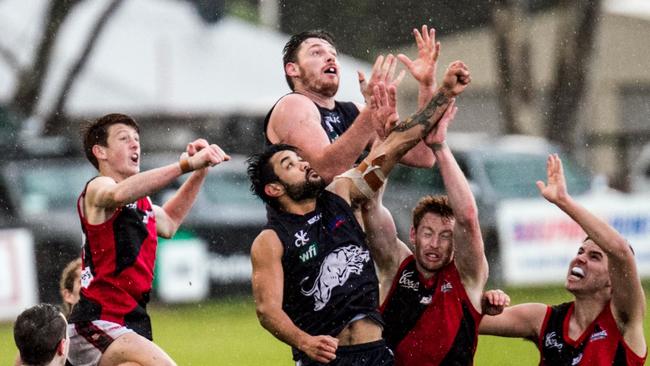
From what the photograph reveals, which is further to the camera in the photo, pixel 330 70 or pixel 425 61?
pixel 330 70

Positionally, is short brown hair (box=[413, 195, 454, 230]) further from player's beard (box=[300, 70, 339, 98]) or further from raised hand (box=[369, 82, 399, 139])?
player's beard (box=[300, 70, 339, 98])

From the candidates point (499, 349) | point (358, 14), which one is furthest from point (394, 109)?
point (358, 14)

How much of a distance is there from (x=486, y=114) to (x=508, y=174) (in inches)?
308

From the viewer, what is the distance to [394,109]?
21.0 ft

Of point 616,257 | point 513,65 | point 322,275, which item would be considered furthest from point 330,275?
point 513,65

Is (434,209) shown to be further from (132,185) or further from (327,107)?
(132,185)

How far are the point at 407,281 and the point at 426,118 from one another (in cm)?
86

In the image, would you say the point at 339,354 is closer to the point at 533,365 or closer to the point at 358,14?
the point at 533,365

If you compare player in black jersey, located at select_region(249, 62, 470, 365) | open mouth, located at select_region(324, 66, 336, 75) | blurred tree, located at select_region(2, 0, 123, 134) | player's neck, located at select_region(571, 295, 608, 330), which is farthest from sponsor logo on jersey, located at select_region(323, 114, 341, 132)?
blurred tree, located at select_region(2, 0, 123, 134)

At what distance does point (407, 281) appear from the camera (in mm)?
6867

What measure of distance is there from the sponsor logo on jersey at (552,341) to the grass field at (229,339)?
4689 millimetres

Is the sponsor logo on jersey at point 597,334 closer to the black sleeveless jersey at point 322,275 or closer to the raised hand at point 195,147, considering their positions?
the black sleeveless jersey at point 322,275

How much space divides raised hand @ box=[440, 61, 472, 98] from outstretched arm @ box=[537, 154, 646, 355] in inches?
23.7

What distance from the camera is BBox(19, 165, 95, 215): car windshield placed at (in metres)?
14.9
